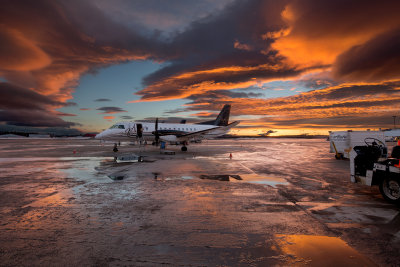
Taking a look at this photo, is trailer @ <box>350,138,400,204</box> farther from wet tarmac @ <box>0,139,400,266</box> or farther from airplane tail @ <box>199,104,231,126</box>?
airplane tail @ <box>199,104,231,126</box>

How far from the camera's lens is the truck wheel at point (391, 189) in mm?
6316

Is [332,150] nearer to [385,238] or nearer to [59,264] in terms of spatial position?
[385,238]

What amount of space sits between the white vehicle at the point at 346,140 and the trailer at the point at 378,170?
39.3ft

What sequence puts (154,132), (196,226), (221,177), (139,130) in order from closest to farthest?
(196,226)
(221,177)
(139,130)
(154,132)

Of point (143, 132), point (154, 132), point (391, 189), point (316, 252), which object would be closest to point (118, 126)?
point (143, 132)

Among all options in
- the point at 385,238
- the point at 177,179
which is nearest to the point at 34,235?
the point at 177,179

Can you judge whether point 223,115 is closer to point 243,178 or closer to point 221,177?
Answer: point 221,177

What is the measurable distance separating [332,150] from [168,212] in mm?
20049

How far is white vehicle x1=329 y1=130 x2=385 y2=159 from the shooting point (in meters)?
17.9

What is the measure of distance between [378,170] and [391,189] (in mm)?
627

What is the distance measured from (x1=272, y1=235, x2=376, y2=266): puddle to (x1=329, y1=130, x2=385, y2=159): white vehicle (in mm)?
17141

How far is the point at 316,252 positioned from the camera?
3645mm

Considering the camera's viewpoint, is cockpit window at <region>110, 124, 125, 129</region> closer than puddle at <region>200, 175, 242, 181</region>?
No

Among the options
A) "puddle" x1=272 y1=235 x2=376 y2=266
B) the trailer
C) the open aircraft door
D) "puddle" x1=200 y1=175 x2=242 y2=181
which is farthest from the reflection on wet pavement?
the open aircraft door
